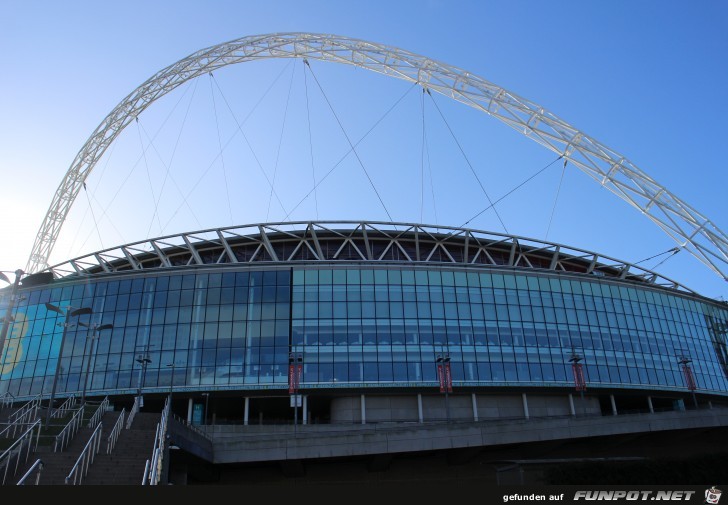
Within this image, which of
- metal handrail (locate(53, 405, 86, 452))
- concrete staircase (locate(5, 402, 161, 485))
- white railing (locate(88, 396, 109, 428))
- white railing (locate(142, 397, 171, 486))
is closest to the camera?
white railing (locate(142, 397, 171, 486))

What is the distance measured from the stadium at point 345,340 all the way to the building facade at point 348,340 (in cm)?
13

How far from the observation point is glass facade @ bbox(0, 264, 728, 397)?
52.9 meters

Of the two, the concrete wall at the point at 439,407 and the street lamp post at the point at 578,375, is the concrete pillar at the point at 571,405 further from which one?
the street lamp post at the point at 578,375

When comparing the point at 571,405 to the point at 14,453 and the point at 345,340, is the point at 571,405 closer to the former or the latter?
the point at 345,340

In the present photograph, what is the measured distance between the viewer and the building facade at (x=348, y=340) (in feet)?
172

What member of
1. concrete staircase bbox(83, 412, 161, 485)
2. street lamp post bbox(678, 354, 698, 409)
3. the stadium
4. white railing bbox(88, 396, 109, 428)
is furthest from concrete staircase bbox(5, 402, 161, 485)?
street lamp post bbox(678, 354, 698, 409)

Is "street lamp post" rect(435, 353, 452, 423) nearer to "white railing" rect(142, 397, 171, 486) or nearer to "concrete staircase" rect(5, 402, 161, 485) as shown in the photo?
"white railing" rect(142, 397, 171, 486)

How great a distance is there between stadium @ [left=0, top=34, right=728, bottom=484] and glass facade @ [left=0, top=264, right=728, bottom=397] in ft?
0.40

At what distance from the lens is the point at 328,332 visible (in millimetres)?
54031

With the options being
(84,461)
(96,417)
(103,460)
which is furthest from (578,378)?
(84,461)

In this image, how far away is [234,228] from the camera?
204 feet

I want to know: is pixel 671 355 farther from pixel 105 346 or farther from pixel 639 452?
pixel 105 346

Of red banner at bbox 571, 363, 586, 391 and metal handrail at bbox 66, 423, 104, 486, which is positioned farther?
red banner at bbox 571, 363, 586, 391

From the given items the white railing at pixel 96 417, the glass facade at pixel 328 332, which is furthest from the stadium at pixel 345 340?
the white railing at pixel 96 417
